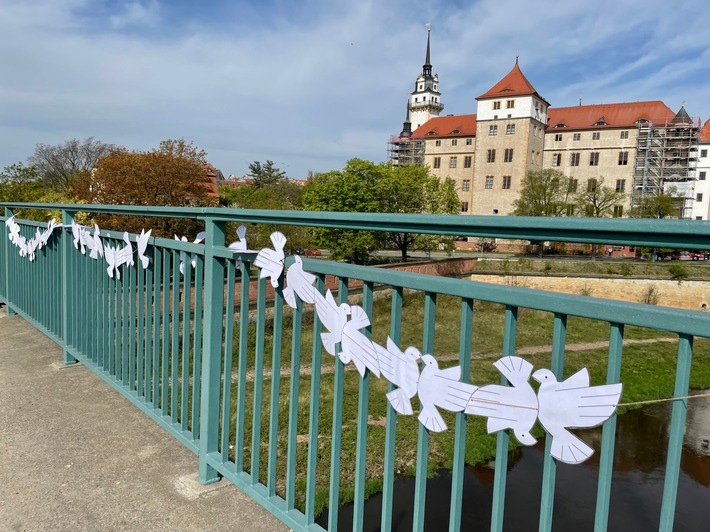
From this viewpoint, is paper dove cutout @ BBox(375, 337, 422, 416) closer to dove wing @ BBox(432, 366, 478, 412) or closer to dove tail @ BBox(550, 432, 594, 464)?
dove wing @ BBox(432, 366, 478, 412)

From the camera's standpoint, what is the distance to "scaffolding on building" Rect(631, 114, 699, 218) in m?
60.8

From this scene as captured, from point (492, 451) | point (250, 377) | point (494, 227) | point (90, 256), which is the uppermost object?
point (494, 227)

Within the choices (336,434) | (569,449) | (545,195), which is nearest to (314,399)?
(336,434)

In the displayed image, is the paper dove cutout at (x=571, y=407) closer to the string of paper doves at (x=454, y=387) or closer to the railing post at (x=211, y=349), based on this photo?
the string of paper doves at (x=454, y=387)

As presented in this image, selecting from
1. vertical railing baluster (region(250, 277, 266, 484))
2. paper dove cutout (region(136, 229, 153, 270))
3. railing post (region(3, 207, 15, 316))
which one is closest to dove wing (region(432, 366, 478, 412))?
vertical railing baluster (region(250, 277, 266, 484))

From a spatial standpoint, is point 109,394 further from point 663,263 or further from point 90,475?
point 663,263

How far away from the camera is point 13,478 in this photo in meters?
3.00

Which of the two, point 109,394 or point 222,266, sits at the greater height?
point 222,266

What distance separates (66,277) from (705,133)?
2998 inches

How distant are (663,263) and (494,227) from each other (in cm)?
3635

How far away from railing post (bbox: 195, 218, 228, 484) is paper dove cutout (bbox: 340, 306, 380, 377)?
101 centimetres

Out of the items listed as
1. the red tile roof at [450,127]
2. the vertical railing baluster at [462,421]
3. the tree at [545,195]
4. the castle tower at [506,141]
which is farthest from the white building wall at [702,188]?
the vertical railing baluster at [462,421]

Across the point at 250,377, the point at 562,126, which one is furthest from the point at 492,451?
the point at 562,126

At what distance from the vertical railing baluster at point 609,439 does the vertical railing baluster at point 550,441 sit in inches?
4.6
